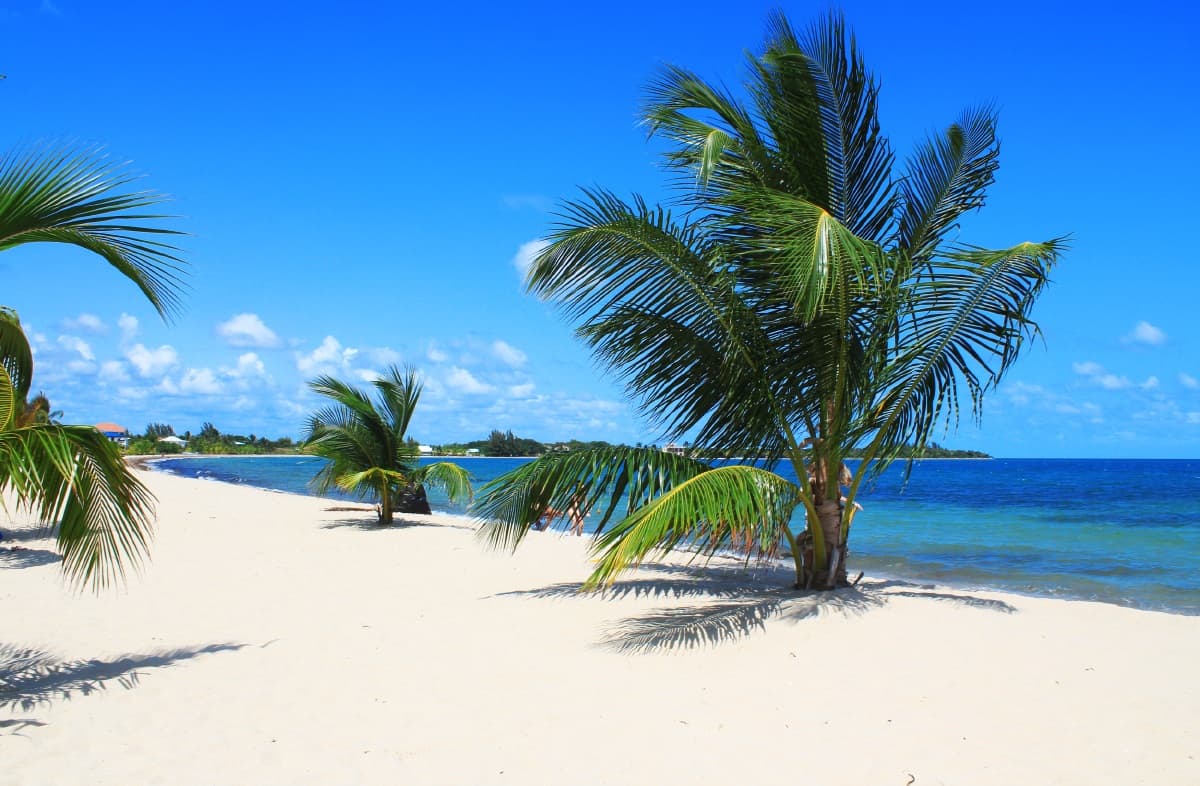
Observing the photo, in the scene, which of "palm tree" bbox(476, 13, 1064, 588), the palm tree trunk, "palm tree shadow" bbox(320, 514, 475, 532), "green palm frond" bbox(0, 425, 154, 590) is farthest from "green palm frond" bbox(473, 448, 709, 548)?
the palm tree trunk

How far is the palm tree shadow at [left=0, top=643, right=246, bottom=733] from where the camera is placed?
14.5 ft

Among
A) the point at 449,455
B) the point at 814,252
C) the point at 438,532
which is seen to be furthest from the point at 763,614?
the point at 449,455

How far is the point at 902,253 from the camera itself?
24.1ft

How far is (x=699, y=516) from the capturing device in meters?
5.33

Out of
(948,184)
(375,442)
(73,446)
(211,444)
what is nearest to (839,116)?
(948,184)

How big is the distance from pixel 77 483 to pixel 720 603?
4835 millimetres

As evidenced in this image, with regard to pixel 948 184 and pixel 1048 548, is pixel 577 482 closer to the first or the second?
pixel 948 184

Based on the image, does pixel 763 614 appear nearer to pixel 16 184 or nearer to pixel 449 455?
pixel 16 184

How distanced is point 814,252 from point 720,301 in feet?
4.95

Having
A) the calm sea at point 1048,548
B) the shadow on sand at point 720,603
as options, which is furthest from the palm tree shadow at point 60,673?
the calm sea at point 1048,548

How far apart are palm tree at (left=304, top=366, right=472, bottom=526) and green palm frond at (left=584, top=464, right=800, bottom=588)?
351 inches

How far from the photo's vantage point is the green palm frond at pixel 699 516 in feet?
16.7


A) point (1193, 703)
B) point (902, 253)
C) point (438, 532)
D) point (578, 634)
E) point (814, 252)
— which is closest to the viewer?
point (1193, 703)

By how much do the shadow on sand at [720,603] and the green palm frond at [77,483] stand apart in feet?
10.3
